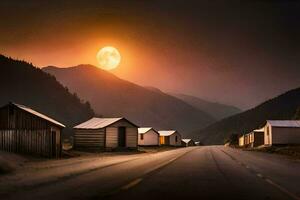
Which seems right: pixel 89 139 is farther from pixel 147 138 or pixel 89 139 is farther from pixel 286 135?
pixel 147 138

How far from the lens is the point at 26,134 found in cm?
4041

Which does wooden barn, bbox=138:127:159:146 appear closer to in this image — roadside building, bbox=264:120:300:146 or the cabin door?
roadside building, bbox=264:120:300:146

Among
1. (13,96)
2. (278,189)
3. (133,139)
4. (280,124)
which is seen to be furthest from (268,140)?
(13,96)

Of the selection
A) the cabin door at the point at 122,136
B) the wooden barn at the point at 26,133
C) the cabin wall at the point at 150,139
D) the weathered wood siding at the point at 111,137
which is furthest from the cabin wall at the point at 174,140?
the wooden barn at the point at 26,133

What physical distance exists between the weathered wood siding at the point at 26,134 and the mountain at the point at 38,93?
128824 millimetres

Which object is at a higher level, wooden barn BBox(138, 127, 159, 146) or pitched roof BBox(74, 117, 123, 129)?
pitched roof BBox(74, 117, 123, 129)

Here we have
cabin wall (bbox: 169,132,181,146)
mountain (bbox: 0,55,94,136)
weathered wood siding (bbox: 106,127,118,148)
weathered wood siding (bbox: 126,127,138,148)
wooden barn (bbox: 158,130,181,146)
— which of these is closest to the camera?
weathered wood siding (bbox: 106,127,118,148)

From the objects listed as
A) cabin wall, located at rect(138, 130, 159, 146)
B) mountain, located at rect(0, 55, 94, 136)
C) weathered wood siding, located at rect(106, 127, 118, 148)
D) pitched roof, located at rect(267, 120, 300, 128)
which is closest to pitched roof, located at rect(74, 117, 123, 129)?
weathered wood siding, located at rect(106, 127, 118, 148)

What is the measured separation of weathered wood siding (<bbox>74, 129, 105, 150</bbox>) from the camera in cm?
6272

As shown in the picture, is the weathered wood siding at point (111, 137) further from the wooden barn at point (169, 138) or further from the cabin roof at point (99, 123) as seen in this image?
the wooden barn at point (169, 138)

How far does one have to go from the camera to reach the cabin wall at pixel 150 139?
102 metres

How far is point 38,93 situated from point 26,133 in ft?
483

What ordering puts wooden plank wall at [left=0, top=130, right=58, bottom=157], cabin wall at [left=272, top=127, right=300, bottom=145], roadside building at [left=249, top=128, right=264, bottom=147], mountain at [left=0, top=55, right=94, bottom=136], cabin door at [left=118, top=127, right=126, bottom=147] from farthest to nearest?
mountain at [left=0, top=55, right=94, bottom=136] < roadside building at [left=249, top=128, right=264, bottom=147] < cabin wall at [left=272, top=127, right=300, bottom=145] < cabin door at [left=118, top=127, right=126, bottom=147] < wooden plank wall at [left=0, top=130, right=58, bottom=157]

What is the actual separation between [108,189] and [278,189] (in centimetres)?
502
